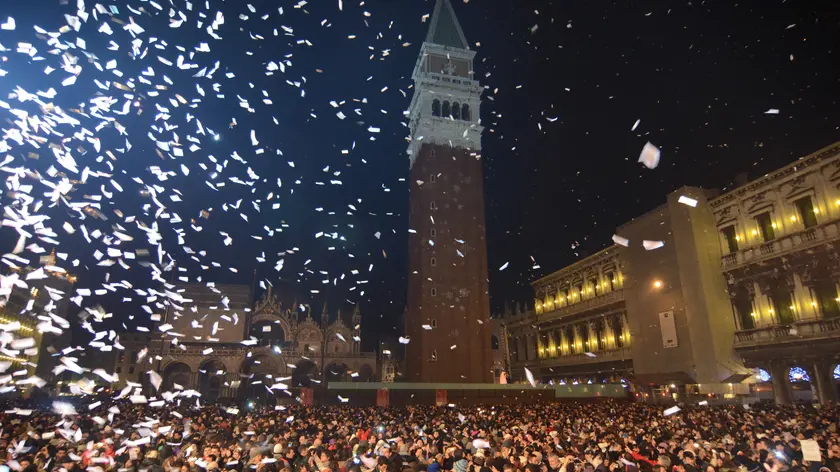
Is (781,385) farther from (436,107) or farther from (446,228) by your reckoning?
(436,107)

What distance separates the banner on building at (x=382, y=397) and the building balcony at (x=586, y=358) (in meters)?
19.7

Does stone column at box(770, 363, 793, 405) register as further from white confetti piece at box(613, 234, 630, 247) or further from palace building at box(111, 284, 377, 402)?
palace building at box(111, 284, 377, 402)

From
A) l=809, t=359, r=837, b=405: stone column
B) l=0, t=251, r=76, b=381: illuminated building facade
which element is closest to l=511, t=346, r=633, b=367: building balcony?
l=809, t=359, r=837, b=405: stone column

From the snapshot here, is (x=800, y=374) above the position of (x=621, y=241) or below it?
below

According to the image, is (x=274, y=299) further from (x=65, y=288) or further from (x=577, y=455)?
(x=577, y=455)

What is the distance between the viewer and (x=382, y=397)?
38.8 m

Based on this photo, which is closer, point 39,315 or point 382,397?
point 382,397

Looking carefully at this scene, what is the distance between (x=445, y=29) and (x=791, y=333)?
47.6 m

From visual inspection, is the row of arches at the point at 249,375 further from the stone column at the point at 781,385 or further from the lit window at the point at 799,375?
the lit window at the point at 799,375

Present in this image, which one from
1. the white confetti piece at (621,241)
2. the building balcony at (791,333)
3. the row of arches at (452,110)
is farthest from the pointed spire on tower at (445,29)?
the building balcony at (791,333)

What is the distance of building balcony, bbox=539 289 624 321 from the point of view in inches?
1719

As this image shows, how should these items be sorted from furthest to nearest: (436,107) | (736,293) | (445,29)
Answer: (445,29) → (436,107) → (736,293)

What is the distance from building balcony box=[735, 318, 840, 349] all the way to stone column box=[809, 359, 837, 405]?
1295 millimetres

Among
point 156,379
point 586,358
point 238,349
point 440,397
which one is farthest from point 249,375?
point 586,358
